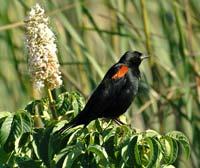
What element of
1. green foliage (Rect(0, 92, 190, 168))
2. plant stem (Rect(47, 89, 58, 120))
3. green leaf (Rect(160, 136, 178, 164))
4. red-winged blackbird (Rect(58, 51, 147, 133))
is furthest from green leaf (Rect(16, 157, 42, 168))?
red-winged blackbird (Rect(58, 51, 147, 133))

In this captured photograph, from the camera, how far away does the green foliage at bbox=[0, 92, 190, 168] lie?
229 cm

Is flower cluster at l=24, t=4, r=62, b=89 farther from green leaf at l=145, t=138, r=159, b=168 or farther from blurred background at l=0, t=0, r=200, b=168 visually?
blurred background at l=0, t=0, r=200, b=168

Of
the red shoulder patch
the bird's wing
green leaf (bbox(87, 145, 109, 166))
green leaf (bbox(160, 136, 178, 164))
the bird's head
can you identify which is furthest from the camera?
the bird's head

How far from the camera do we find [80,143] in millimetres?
2348

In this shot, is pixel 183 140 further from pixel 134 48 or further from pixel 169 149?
pixel 134 48

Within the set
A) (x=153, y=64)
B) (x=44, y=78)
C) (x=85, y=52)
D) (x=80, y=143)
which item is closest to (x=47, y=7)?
(x=85, y=52)

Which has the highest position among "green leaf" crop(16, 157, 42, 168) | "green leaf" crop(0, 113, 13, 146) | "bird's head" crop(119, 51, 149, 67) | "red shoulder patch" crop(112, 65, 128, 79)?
"bird's head" crop(119, 51, 149, 67)

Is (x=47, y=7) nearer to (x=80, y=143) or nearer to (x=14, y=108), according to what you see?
(x=14, y=108)

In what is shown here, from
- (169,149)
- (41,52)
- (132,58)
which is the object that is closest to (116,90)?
(132,58)

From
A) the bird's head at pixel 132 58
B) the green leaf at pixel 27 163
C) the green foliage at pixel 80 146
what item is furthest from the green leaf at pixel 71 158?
the bird's head at pixel 132 58

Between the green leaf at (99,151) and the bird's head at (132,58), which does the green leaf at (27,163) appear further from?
the bird's head at (132,58)

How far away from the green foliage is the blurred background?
1281 mm

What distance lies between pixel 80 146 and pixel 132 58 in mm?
1493

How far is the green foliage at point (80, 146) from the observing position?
7.50 ft
